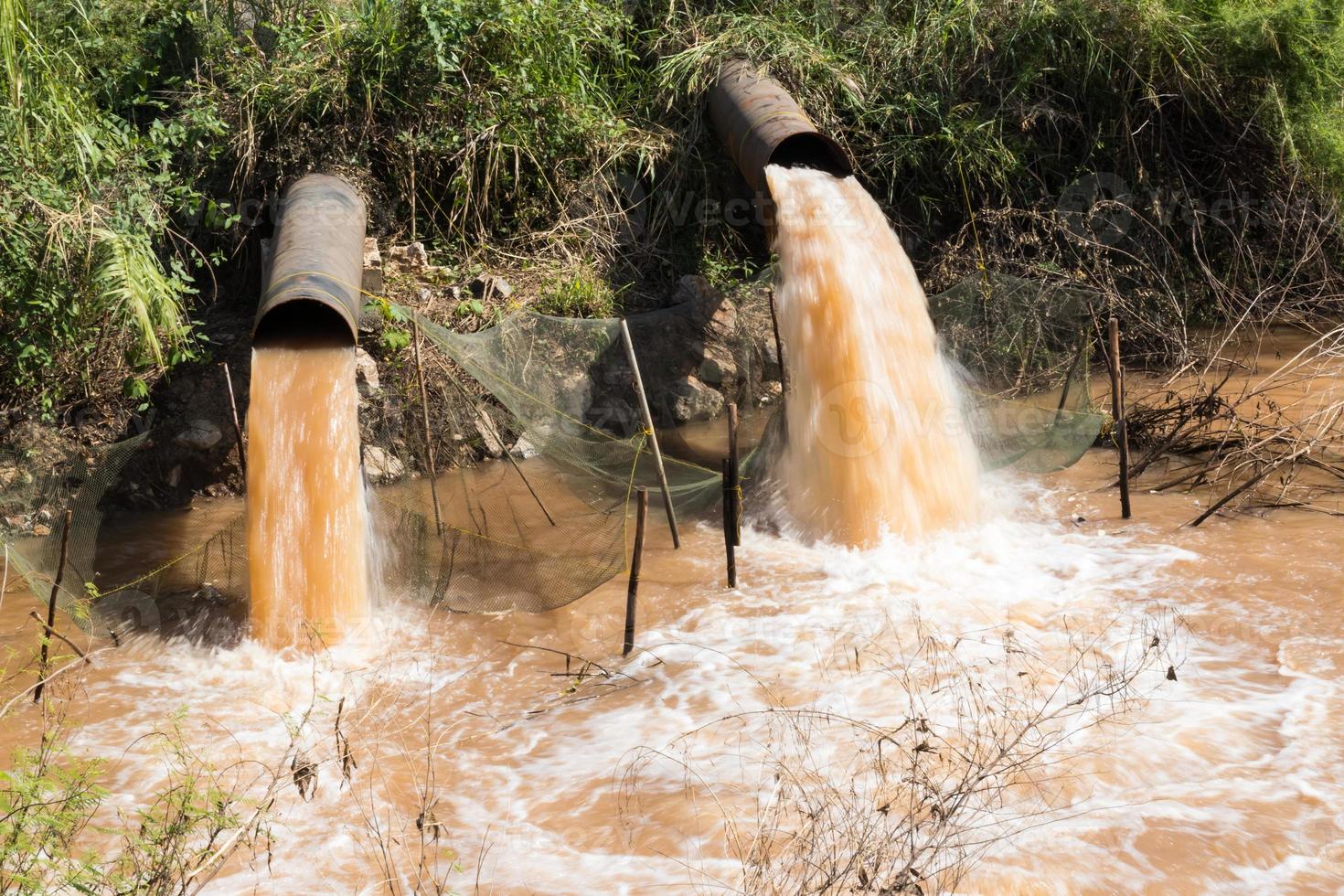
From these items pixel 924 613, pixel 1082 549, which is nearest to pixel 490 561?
pixel 924 613

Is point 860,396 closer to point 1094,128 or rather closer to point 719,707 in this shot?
point 719,707

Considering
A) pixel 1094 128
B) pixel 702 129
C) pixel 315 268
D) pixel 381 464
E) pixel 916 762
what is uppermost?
pixel 1094 128

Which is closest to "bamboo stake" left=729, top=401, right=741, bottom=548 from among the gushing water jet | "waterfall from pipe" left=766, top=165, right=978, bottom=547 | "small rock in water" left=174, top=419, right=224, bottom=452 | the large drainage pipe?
"waterfall from pipe" left=766, top=165, right=978, bottom=547

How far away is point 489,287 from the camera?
7781mm

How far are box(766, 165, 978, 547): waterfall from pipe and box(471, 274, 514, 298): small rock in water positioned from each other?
1.95 metres

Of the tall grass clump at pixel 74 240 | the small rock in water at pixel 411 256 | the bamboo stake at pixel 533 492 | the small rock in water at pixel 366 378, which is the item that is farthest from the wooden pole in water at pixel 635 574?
the small rock in water at pixel 411 256

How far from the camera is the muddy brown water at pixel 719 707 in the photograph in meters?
3.67

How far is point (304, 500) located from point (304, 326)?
41.0 inches

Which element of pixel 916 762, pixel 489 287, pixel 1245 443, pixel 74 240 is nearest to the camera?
pixel 916 762

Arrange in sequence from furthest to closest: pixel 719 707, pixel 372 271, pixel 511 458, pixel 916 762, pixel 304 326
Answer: pixel 372 271 < pixel 511 458 < pixel 304 326 < pixel 719 707 < pixel 916 762

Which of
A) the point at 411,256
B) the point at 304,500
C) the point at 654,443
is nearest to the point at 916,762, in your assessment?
the point at 654,443

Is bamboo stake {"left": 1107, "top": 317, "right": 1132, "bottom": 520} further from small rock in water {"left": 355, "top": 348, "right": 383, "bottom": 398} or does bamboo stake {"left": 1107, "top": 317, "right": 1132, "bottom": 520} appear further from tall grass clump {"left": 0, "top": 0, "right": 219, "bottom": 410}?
tall grass clump {"left": 0, "top": 0, "right": 219, "bottom": 410}

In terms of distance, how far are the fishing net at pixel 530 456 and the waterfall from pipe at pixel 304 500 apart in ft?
0.72

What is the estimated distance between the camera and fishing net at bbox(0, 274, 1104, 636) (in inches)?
214
